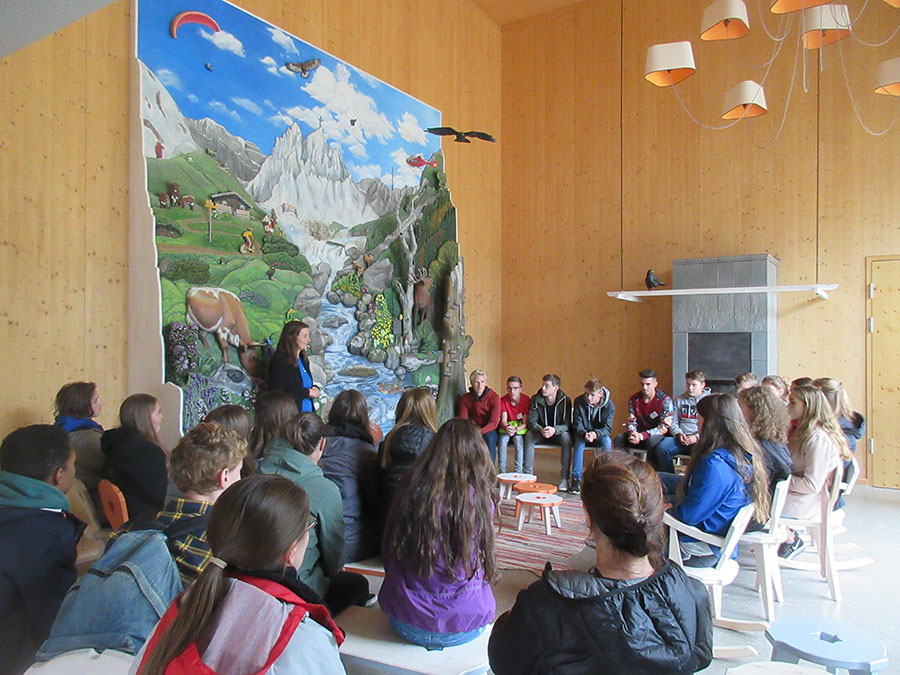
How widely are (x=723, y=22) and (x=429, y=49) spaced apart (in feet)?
14.2

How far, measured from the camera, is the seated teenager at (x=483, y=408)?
729cm

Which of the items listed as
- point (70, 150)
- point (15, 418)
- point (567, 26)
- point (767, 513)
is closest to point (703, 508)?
point (767, 513)

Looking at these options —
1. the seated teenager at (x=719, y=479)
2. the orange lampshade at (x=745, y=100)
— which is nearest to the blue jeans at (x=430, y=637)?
the seated teenager at (x=719, y=479)

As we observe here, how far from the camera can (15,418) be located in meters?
4.29

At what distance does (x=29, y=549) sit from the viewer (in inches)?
80.4

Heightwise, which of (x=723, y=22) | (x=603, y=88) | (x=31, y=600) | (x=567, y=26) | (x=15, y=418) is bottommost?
(x=31, y=600)

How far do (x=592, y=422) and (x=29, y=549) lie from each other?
5708 mm

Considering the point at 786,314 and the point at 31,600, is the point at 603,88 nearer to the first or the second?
the point at 786,314

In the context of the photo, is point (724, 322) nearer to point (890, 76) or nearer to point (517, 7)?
point (890, 76)

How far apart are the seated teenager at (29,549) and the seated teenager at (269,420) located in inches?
48.8

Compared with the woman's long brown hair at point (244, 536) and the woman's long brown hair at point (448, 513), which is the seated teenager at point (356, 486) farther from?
the woman's long brown hair at point (244, 536)

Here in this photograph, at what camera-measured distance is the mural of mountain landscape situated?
17.1ft

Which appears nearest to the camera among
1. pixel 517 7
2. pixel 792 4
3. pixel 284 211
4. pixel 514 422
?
pixel 792 4

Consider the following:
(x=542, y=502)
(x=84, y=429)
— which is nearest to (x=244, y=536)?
(x=84, y=429)
